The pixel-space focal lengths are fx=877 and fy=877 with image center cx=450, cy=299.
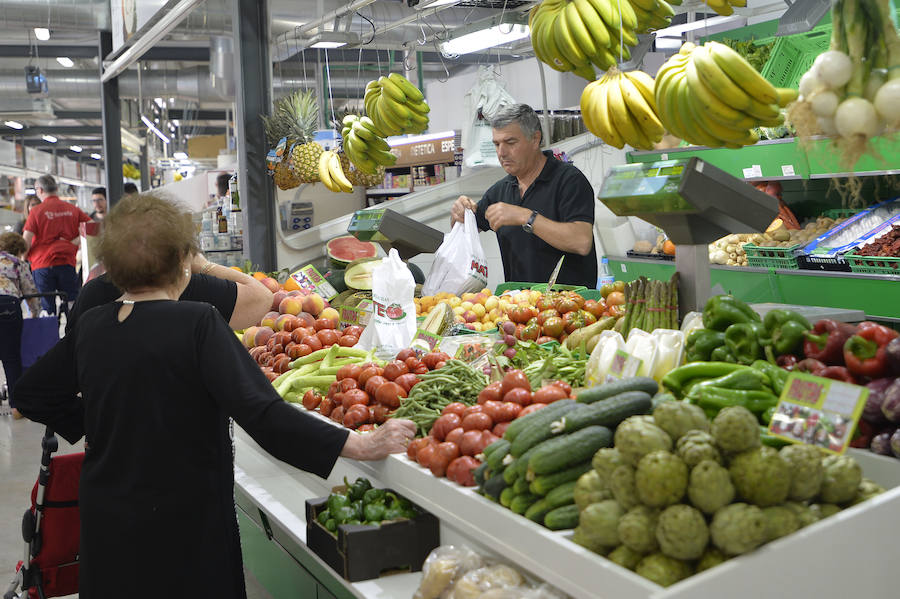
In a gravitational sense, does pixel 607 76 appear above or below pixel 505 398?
above

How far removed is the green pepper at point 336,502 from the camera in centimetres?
254

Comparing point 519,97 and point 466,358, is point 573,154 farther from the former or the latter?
point 466,358

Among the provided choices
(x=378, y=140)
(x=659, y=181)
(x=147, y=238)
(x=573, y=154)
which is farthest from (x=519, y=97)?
(x=147, y=238)

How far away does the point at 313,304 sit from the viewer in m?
4.62

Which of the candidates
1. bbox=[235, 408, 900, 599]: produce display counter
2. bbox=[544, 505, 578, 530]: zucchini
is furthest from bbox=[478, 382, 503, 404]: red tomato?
bbox=[544, 505, 578, 530]: zucchini

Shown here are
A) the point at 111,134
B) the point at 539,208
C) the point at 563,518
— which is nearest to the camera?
the point at 563,518

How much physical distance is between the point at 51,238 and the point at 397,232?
7.74 metres

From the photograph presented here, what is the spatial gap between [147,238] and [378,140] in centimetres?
356

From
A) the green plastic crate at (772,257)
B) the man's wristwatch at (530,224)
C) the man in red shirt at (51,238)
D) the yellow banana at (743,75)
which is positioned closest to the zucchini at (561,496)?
the yellow banana at (743,75)

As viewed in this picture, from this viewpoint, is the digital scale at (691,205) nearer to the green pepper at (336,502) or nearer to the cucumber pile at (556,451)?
the cucumber pile at (556,451)

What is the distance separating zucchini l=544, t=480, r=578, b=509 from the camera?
1.87 m

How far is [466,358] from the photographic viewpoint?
10.3ft

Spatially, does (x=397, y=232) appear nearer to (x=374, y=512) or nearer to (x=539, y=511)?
(x=374, y=512)

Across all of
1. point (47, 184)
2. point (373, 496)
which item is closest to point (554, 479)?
point (373, 496)
